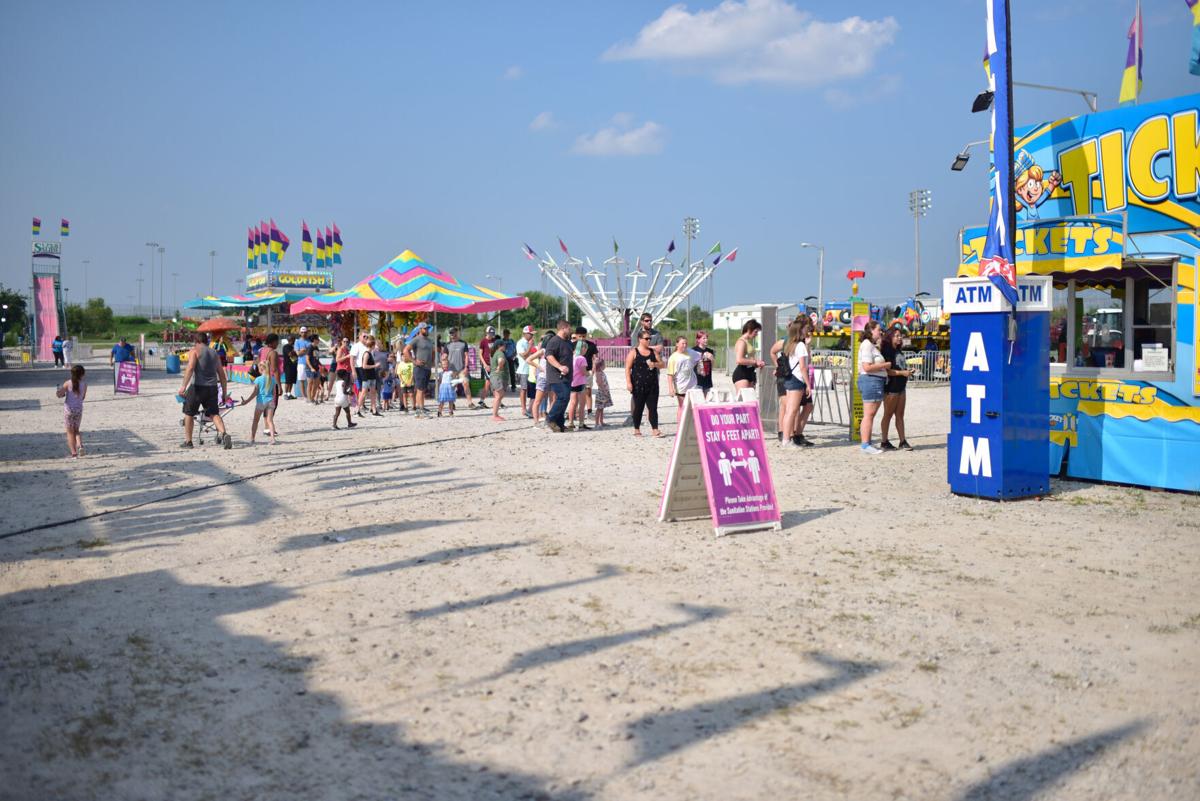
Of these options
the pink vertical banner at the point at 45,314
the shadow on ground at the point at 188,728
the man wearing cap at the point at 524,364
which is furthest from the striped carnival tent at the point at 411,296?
the pink vertical banner at the point at 45,314

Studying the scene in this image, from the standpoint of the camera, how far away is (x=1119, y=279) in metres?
10.3

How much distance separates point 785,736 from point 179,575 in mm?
4285

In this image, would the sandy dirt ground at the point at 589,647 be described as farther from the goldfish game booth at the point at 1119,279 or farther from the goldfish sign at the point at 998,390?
the goldfish game booth at the point at 1119,279

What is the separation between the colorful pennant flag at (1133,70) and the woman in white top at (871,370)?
4.04 m

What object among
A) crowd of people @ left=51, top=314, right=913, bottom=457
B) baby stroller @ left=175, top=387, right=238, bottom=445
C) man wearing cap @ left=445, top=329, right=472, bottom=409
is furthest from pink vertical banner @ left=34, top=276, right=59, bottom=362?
baby stroller @ left=175, top=387, right=238, bottom=445

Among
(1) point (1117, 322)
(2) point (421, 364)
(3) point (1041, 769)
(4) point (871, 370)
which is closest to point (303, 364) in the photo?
(2) point (421, 364)

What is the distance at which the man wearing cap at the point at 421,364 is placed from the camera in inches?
754

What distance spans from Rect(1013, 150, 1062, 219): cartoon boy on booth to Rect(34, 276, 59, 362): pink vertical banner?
59070 millimetres

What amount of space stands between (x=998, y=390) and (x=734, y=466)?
9.72 feet

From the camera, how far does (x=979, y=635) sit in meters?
5.20

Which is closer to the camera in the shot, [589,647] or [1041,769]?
[1041,769]

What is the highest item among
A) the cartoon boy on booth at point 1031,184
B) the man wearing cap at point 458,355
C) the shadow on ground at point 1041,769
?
the cartoon boy on booth at point 1031,184

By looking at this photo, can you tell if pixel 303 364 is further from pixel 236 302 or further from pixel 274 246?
pixel 274 246

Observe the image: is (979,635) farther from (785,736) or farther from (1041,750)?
(785,736)
